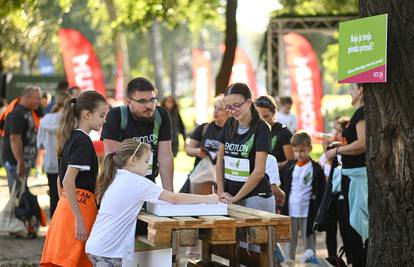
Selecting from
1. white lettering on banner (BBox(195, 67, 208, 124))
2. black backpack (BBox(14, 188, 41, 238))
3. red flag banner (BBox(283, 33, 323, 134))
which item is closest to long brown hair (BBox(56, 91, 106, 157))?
black backpack (BBox(14, 188, 41, 238))

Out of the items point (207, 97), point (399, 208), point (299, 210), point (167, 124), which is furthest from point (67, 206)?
point (207, 97)

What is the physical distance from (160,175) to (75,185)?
3.54ft

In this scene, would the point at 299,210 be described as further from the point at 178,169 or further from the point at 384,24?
the point at 178,169

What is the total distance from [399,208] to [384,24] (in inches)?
52.3

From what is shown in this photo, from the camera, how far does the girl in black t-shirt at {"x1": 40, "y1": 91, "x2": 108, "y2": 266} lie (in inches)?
270

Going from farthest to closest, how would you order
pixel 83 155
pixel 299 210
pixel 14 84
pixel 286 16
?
pixel 14 84 < pixel 286 16 < pixel 299 210 < pixel 83 155

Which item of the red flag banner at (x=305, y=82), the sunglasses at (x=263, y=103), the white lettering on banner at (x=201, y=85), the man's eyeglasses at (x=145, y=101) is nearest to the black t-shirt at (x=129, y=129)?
the man's eyeglasses at (x=145, y=101)

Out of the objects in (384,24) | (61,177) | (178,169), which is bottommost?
(178,169)

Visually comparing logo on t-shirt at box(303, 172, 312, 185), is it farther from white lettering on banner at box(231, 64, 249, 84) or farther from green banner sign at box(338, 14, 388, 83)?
white lettering on banner at box(231, 64, 249, 84)

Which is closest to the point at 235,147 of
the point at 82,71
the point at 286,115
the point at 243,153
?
the point at 243,153

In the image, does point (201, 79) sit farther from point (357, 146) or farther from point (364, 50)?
point (364, 50)

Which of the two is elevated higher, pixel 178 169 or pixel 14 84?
pixel 14 84

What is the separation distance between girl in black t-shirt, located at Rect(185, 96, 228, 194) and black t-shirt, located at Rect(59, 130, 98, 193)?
3.34 m

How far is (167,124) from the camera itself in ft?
25.2
